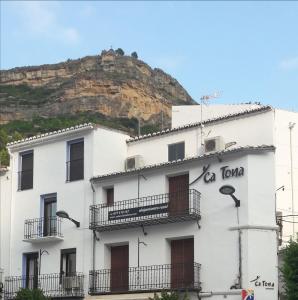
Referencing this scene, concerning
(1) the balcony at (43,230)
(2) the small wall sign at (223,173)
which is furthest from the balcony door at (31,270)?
(2) the small wall sign at (223,173)

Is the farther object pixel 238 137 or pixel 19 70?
pixel 19 70

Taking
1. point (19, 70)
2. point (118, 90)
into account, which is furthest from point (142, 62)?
point (19, 70)

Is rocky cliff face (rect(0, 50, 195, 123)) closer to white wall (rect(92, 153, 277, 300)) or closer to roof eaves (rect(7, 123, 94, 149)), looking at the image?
roof eaves (rect(7, 123, 94, 149))

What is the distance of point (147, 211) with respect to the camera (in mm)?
29344

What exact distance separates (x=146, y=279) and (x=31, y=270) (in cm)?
698

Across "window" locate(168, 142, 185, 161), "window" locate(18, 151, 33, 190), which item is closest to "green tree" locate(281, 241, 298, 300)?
"window" locate(168, 142, 185, 161)

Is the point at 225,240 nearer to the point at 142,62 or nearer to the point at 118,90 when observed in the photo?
the point at 118,90

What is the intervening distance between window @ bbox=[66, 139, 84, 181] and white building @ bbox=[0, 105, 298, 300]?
5cm

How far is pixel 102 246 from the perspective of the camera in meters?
30.9

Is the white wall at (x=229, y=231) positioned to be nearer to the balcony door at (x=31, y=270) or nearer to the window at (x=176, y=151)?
A: the window at (x=176, y=151)

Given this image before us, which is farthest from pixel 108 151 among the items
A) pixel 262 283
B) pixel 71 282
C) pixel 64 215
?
pixel 262 283

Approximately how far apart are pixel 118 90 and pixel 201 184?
96013mm

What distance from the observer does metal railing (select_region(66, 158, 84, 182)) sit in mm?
32531

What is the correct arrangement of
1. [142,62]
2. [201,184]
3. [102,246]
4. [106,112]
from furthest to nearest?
[142,62], [106,112], [102,246], [201,184]
